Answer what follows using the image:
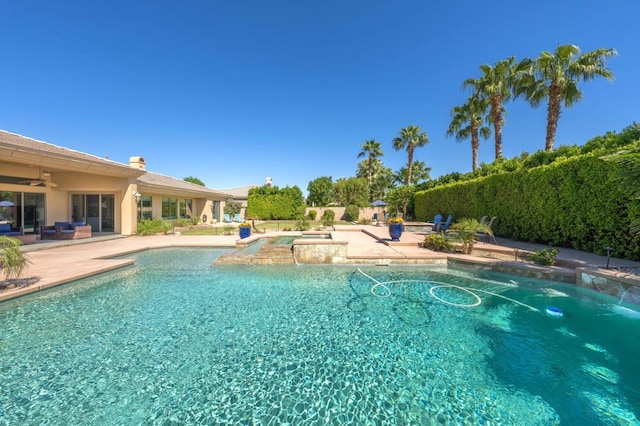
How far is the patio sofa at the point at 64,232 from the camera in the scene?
12789mm

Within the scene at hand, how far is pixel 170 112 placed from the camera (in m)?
20.0

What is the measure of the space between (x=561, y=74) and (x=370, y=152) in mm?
27275

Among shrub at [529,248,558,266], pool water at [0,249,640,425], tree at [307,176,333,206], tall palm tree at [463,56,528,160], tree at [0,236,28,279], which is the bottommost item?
pool water at [0,249,640,425]

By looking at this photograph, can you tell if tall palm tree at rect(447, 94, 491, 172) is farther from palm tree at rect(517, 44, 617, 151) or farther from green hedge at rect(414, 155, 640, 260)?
green hedge at rect(414, 155, 640, 260)

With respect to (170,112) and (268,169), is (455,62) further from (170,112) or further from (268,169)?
(268,169)

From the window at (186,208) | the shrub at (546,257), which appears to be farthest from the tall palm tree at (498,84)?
the window at (186,208)

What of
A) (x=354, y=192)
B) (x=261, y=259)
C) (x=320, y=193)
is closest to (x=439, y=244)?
(x=261, y=259)

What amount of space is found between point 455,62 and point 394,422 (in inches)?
784

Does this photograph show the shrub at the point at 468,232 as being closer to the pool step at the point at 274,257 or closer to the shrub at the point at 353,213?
the pool step at the point at 274,257

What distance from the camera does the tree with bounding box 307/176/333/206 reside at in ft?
143

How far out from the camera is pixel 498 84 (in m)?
17.0

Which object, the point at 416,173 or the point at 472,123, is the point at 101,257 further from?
the point at 416,173

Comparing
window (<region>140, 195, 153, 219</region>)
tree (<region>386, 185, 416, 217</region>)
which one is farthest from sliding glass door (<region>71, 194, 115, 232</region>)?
tree (<region>386, 185, 416, 217</region>)

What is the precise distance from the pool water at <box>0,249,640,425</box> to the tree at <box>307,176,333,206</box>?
1465 inches
